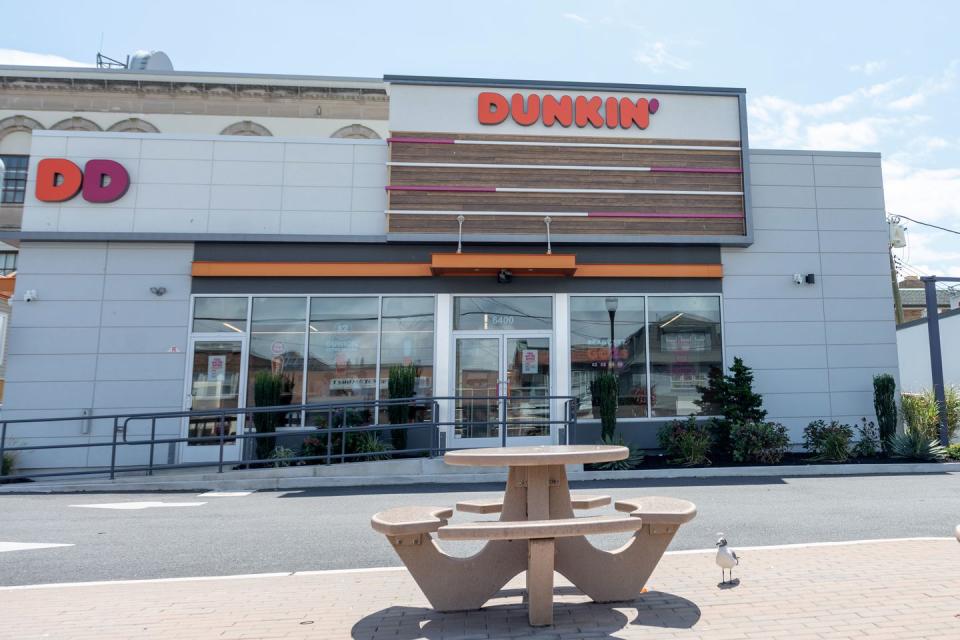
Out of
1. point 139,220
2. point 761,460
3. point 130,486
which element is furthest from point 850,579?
point 139,220

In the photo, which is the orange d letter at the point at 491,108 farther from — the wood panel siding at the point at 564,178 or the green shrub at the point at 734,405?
the green shrub at the point at 734,405

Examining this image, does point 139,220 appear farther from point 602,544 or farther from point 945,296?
point 945,296

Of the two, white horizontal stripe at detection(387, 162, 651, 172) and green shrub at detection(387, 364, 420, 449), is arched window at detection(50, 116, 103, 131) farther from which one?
green shrub at detection(387, 364, 420, 449)

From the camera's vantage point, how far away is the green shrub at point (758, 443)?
10.8 metres

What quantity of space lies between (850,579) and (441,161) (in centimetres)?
1047

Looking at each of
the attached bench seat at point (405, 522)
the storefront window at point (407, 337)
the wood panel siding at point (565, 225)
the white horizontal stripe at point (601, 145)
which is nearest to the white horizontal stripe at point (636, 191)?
the wood panel siding at point (565, 225)

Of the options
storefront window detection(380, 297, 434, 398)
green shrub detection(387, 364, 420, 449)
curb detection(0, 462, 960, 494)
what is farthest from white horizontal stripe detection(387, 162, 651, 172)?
curb detection(0, 462, 960, 494)

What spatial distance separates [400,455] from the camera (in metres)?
11.3

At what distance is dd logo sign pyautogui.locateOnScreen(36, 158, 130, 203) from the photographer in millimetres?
12266

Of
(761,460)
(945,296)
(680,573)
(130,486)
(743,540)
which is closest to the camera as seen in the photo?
(680,573)

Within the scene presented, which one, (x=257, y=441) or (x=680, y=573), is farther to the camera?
(x=257, y=441)

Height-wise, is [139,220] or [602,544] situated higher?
[139,220]

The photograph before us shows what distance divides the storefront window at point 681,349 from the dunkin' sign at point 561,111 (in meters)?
3.93

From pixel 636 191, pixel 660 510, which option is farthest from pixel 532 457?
pixel 636 191
